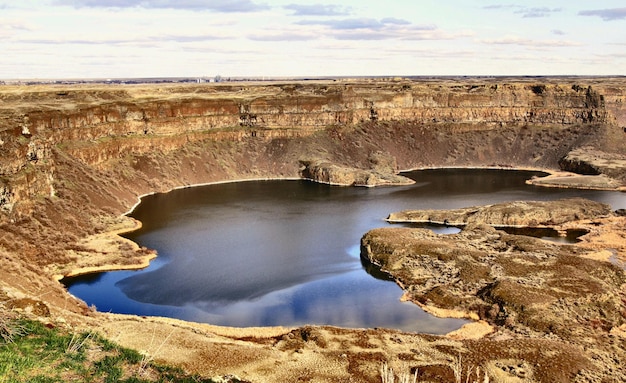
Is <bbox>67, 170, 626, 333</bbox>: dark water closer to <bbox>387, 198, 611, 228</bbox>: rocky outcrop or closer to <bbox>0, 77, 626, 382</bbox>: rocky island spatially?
<bbox>0, 77, 626, 382</bbox>: rocky island

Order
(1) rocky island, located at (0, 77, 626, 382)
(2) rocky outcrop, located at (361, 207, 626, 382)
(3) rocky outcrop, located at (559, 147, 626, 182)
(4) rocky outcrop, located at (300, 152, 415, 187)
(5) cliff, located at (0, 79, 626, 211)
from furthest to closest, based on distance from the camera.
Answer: (3) rocky outcrop, located at (559, 147, 626, 182) < (4) rocky outcrop, located at (300, 152, 415, 187) < (5) cliff, located at (0, 79, 626, 211) < (2) rocky outcrop, located at (361, 207, 626, 382) < (1) rocky island, located at (0, 77, 626, 382)

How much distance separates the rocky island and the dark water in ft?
10.0

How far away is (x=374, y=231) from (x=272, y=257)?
13130 millimetres

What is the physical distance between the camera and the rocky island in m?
38.8

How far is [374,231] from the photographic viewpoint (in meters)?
71.5

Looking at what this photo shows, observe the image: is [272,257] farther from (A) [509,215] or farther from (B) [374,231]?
(A) [509,215]

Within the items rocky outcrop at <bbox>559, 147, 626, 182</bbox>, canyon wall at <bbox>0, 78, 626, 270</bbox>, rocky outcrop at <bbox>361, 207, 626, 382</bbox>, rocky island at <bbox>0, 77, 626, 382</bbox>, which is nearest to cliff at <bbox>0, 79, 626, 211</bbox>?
canyon wall at <bbox>0, 78, 626, 270</bbox>

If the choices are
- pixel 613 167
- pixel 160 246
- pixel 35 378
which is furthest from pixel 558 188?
pixel 35 378

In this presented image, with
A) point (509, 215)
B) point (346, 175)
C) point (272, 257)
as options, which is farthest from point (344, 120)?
point (272, 257)

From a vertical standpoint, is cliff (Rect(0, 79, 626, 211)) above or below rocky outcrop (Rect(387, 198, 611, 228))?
above

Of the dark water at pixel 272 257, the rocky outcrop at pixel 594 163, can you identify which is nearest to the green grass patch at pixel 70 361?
the dark water at pixel 272 257

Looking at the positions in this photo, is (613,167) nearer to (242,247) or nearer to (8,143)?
(242,247)

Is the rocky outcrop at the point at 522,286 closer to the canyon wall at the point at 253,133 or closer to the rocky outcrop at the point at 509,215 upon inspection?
the rocky outcrop at the point at 509,215

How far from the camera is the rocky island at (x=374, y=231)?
38.8m
